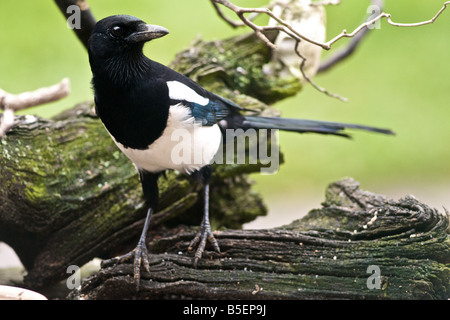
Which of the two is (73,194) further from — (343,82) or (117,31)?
(343,82)

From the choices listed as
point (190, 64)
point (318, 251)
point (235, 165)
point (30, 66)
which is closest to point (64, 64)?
point (30, 66)

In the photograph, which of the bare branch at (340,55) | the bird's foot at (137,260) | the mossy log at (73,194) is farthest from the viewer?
the bare branch at (340,55)

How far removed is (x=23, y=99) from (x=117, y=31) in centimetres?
37

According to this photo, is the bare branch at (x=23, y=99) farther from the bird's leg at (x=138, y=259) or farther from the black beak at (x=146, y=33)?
the bird's leg at (x=138, y=259)

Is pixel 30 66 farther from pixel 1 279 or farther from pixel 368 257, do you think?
pixel 368 257

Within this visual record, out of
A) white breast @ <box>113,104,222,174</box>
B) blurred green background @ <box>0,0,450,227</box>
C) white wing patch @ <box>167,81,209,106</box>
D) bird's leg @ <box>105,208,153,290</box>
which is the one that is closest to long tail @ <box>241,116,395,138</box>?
white breast @ <box>113,104,222,174</box>

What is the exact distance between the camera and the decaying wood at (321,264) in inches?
59.1

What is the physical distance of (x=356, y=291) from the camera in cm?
149

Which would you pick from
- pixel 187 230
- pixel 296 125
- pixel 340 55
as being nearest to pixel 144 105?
pixel 187 230

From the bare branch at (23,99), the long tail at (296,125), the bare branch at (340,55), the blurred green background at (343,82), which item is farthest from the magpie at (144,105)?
the bare branch at (340,55)

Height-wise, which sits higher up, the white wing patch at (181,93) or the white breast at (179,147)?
the white wing patch at (181,93)

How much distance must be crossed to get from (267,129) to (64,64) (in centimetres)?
192

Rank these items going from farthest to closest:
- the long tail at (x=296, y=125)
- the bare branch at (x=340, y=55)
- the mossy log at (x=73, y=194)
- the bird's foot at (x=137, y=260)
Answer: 1. the bare branch at (x=340, y=55)
2. the long tail at (x=296, y=125)
3. the mossy log at (x=73, y=194)
4. the bird's foot at (x=137, y=260)

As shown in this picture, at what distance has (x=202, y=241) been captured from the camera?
1746 millimetres
